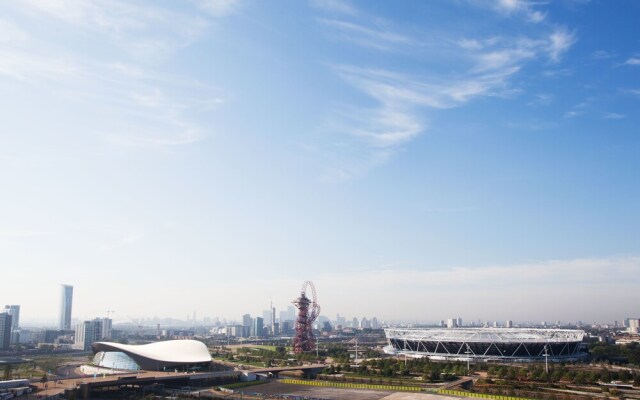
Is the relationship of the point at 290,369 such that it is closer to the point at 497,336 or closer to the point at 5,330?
the point at 497,336

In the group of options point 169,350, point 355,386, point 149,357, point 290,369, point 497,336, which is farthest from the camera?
point 497,336

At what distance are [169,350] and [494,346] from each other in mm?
67151

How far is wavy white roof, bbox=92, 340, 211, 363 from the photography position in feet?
286

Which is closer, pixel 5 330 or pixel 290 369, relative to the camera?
pixel 290 369

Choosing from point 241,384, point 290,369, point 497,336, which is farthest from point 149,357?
point 497,336

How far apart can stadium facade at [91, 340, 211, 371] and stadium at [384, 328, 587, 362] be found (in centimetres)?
5276

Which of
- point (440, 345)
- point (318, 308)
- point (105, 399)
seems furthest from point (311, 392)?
point (318, 308)

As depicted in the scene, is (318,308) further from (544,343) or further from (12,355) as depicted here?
(12,355)

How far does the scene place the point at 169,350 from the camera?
9238cm

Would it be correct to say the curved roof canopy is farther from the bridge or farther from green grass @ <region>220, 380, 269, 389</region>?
green grass @ <region>220, 380, 269, 389</region>

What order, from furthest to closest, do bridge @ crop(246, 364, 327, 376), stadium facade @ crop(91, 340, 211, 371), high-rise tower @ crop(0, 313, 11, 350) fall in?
high-rise tower @ crop(0, 313, 11, 350) → bridge @ crop(246, 364, 327, 376) → stadium facade @ crop(91, 340, 211, 371)

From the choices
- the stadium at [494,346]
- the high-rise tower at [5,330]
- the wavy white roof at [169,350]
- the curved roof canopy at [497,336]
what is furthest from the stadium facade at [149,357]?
the high-rise tower at [5,330]

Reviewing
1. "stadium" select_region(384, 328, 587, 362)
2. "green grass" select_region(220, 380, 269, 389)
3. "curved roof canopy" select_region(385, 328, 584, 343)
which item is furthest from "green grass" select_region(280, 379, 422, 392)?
"curved roof canopy" select_region(385, 328, 584, 343)

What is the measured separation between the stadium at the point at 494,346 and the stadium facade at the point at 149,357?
52762mm
